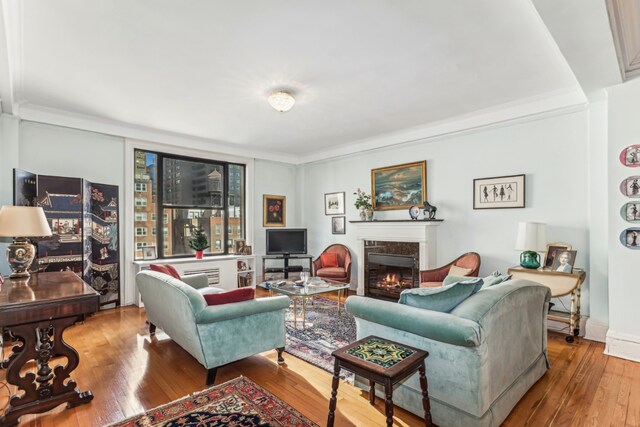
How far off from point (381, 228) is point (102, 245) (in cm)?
417

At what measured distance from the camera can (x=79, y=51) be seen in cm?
281

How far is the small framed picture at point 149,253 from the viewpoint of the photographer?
17.2ft

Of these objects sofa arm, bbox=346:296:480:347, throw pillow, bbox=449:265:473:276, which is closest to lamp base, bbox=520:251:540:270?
throw pillow, bbox=449:265:473:276

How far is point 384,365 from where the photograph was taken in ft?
5.72

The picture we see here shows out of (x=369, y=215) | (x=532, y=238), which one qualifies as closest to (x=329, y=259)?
(x=369, y=215)

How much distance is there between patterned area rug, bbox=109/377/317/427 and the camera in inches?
82.9

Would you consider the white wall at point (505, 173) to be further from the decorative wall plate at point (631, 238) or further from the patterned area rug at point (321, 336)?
the patterned area rug at point (321, 336)

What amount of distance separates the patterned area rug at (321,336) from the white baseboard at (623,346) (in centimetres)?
242

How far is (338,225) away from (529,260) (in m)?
3.40

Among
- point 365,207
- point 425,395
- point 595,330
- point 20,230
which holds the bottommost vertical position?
point 595,330

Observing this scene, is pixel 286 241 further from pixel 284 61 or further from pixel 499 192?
pixel 284 61

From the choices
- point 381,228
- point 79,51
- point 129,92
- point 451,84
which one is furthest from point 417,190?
point 79,51

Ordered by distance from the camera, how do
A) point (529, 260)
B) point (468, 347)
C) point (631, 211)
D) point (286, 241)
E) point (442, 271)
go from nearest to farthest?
point (468, 347)
point (631, 211)
point (529, 260)
point (442, 271)
point (286, 241)

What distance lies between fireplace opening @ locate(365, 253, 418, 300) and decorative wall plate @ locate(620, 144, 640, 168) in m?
2.72
